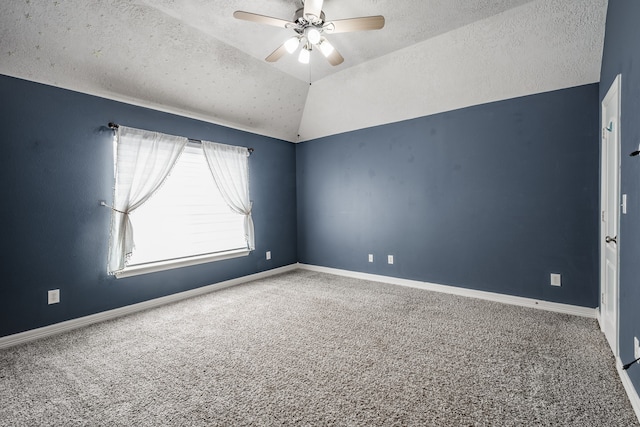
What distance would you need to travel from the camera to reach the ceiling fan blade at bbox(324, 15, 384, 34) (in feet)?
7.30

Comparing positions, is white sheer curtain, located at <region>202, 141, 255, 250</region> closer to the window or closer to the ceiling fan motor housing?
the window

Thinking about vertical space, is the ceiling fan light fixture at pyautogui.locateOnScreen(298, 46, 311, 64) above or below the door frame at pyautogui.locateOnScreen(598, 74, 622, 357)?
above

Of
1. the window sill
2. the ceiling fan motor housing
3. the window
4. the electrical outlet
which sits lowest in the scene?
the electrical outlet

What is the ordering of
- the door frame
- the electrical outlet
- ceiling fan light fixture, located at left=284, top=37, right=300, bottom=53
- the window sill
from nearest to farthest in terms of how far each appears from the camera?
1. the door frame
2. ceiling fan light fixture, located at left=284, top=37, right=300, bottom=53
3. the electrical outlet
4. the window sill

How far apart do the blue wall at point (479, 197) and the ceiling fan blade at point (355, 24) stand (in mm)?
2023

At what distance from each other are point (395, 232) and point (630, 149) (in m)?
2.78

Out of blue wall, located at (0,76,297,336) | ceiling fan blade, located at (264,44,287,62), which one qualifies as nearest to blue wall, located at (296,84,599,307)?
ceiling fan blade, located at (264,44,287,62)

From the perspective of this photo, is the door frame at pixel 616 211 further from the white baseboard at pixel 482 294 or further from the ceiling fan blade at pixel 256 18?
the ceiling fan blade at pixel 256 18

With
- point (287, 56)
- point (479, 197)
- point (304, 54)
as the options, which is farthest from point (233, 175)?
Answer: point (479, 197)

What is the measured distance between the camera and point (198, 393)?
6.18ft

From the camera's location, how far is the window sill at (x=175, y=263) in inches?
134

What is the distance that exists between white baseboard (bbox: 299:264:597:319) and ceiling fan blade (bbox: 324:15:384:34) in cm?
315

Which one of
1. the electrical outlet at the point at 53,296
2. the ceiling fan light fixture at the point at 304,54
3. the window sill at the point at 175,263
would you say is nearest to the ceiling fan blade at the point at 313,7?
the ceiling fan light fixture at the point at 304,54

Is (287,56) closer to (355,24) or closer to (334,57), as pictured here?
(334,57)
